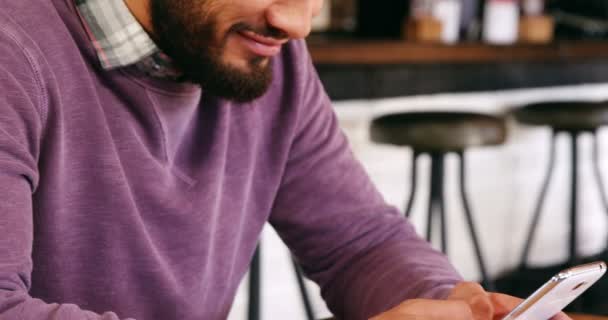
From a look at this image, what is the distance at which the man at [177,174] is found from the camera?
915 mm

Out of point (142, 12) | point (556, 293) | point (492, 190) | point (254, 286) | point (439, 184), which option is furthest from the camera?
point (492, 190)

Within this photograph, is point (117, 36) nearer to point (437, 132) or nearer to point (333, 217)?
point (333, 217)

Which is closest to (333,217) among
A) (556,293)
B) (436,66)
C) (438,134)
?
(556,293)

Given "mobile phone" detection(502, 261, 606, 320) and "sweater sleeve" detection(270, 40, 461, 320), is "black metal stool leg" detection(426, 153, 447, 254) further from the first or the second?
"mobile phone" detection(502, 261, 606, 320)

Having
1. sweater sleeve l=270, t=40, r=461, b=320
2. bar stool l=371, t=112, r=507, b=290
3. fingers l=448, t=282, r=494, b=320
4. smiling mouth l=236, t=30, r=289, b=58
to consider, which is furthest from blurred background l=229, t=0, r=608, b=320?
fingers l=448, t=282, r=494, b=320

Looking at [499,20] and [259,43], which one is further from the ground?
[259,43]

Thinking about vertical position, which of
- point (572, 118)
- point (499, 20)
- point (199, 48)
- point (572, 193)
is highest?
point (199, 48)

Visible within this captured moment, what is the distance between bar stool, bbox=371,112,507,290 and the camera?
233 centimetres

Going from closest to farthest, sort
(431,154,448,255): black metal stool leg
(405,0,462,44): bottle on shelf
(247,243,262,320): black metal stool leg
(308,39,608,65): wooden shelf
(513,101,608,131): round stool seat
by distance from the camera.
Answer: (247,243,262,320): black metal stool leg < (308,39,608,65): wooden shelf < (431,154,448,255): black metal stool leg < (405,0,462,44): bottle on shelf < (513,101,608,131): round stool seat

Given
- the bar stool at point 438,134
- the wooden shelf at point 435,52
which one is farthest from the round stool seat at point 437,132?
→ the wooden shelf at point 435,52

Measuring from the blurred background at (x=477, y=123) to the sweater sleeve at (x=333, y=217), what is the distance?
93 cm

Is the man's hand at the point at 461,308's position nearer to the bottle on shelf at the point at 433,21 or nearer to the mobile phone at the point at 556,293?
the mobile phone at the point at 556,293

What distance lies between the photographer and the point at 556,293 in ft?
2.68

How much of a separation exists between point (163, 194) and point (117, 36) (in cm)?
23
